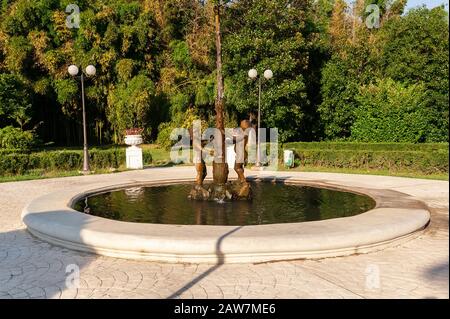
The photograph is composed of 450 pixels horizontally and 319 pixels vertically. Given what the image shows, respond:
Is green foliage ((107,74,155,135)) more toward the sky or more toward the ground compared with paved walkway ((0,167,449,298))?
more toward the sky

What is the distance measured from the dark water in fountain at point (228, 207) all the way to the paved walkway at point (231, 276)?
6.37 feet

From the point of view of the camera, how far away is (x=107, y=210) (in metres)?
8.68

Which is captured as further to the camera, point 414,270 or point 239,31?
point 239,31

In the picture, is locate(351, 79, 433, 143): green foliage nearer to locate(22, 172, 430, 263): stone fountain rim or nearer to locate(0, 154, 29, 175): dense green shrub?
locate(22, 172, 430, 263): stone fountain rim

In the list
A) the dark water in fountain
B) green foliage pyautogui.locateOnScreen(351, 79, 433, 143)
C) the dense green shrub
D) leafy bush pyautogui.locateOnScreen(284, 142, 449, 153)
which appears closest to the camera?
the dark water in fountain

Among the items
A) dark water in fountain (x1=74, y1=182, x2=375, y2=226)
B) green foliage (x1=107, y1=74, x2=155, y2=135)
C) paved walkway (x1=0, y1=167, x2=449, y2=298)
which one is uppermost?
green foliage (x1=107, y1=74, x2=155, y2=135)

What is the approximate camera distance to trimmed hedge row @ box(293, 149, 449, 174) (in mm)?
15695

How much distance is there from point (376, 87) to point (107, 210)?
65.4ft

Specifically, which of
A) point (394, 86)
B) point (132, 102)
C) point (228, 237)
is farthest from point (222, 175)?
point (394, 86)

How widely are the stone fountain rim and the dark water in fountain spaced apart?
3.77 feet

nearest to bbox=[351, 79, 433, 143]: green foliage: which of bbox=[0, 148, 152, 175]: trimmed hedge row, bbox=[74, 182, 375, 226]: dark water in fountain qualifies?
bbox=[74, 182, 375, 226]: dark water in fountain

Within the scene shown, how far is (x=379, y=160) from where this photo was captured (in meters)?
17.1
